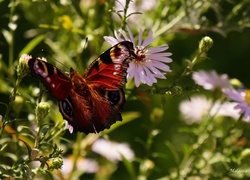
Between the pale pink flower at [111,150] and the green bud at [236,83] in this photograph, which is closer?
the green bud at [236,83]

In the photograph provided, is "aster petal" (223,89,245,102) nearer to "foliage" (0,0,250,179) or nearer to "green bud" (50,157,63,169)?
"foliage" (0,0,250,179)

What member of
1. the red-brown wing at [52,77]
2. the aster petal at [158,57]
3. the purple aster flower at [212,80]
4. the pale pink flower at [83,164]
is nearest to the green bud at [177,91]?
the aster petal at [158,57]

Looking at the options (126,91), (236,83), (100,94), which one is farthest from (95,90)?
(236,83)

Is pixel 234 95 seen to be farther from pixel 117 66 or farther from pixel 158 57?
pixel 117 66

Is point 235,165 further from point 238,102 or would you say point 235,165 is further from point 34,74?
point 34,74

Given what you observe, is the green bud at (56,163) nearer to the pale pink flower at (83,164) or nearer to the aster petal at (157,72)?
the aster petal at (157,72)

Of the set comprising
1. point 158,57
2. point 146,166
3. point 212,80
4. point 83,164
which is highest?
point 158,57

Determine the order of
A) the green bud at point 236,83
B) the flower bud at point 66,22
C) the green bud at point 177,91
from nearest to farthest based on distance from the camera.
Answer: the green bud at point 177,91
the flower bud at point 66,22
the green bud at point 236,83
